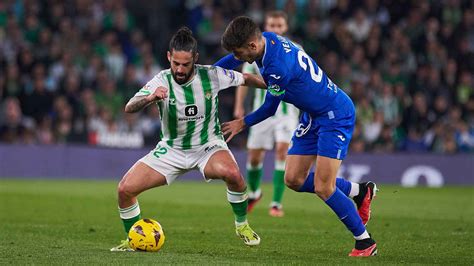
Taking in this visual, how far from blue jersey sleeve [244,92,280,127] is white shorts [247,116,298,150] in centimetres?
447

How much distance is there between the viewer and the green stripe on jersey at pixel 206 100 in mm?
9094

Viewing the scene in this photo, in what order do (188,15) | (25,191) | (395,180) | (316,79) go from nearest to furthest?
(316,79), (25,191), (395,180), (188,15)

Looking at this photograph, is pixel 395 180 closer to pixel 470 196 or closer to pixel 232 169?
pixel 470 196

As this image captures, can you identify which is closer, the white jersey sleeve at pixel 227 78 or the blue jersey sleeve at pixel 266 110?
the blue jersey sleeve at pixel 266 110

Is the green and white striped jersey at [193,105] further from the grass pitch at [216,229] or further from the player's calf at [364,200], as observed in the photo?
the player's calf at [364,200]

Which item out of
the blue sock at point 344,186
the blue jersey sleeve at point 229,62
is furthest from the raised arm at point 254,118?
the blue sock at point 344,186

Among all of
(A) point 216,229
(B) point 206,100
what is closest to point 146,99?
(B) point 206,100

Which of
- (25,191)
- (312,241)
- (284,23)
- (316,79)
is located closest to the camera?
(316,79)

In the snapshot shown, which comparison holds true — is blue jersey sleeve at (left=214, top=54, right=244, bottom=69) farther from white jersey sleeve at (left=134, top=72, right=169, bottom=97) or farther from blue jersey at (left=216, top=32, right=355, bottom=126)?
white jersey sleeve at (left=134, top=72, right=169, bottom=97)

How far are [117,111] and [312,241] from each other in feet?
40.5

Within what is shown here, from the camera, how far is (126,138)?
21641 mm

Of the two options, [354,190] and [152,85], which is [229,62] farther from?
[354,190]

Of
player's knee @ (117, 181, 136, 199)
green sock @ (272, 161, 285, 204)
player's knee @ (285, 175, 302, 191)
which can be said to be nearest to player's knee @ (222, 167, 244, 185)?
player's knee @ (285, 175, 302, 191)

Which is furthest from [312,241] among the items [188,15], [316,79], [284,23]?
[188,15]
